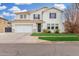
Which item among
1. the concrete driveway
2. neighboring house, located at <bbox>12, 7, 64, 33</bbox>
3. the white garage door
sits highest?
neighboring house, located at <bbox>12, 7, 64, 33</bbox>

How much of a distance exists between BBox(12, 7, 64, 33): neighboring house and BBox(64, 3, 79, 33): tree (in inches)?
10.7

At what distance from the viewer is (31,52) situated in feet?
37.1

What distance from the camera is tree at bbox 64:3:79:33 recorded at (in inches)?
475

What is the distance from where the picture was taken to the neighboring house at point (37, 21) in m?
12.2

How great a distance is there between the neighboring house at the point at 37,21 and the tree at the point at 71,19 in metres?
0.27

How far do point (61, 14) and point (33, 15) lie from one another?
1.32m

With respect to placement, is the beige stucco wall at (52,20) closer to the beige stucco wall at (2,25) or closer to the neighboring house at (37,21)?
the neighboring house at (37,21)

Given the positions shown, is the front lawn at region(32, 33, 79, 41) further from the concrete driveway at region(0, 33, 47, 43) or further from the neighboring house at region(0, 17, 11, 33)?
the neighboring house at region(0, 17, 11, 33)

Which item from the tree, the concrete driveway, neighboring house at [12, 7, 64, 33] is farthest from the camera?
neighboring house at [12, 7, 64, 33]

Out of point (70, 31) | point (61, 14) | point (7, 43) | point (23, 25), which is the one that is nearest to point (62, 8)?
point (61, 14)

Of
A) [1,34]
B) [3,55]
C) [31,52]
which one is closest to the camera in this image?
[3,55]

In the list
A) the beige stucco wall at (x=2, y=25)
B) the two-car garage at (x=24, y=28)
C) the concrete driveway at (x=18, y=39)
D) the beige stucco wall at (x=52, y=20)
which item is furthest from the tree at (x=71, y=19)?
the beige stucco wall at (x=2, y=25)

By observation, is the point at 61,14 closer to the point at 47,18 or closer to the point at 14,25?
the point at 47,18

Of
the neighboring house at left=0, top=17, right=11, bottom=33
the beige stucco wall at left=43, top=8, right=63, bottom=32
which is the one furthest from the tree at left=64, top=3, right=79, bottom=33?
the neighboring house at left=0, top=17, right=11, bottom=33
